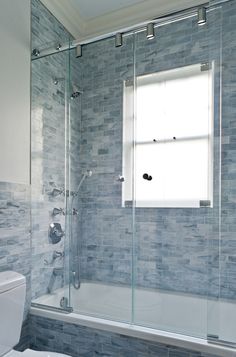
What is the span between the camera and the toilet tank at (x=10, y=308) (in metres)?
1.48

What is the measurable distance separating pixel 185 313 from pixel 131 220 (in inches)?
34.3

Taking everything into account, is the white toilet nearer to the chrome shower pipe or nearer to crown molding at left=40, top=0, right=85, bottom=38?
the chrome shower pipe

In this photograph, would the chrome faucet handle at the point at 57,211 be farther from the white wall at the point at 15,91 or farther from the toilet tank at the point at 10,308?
the toilet tank at the point at 10,308

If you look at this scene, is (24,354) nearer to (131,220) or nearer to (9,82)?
(131,220)

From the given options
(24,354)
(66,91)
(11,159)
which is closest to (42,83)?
(66,91)

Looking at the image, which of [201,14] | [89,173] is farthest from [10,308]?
[201,14]

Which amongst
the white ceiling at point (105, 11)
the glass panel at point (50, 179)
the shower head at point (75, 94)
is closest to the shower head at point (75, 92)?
the shower head at point (75, 94)

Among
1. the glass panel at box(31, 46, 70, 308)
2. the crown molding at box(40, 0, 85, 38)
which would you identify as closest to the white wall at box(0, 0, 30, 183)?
the glass panel at box(31, 46, 70, 308)

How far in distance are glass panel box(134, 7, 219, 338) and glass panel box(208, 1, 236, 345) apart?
A: 11 centimetres

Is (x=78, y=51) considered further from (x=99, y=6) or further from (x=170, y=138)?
(x=170, y=138)

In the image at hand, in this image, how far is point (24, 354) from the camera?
1.51m

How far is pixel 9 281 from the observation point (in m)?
1.55

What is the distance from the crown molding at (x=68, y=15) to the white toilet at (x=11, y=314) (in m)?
2.16

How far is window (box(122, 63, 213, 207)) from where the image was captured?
233cm
